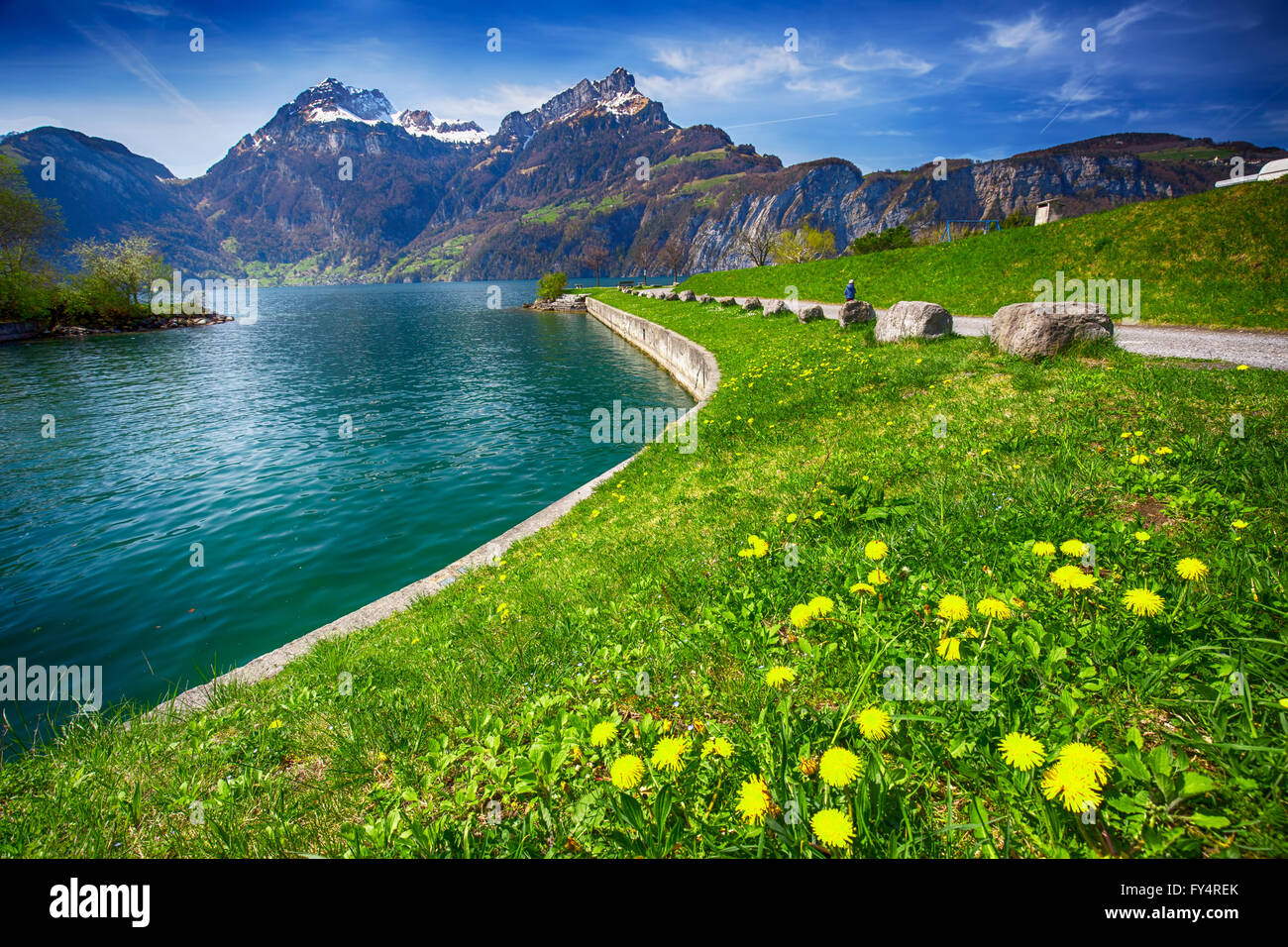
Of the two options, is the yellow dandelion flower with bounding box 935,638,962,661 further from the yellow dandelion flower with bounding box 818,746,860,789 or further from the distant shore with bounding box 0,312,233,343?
the distant shore with bounding box 0,312,233,343

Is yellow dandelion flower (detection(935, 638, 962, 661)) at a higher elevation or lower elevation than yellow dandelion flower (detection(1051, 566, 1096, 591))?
lower

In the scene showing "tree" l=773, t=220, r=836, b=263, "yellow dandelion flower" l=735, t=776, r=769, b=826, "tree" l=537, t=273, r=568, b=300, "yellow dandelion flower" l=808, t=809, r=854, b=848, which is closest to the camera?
"yellow dandelion flower" l=808, t=809, r=854, b=848

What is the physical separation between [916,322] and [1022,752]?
44.4 feet

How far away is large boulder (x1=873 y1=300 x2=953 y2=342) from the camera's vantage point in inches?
510

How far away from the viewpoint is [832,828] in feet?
5.56

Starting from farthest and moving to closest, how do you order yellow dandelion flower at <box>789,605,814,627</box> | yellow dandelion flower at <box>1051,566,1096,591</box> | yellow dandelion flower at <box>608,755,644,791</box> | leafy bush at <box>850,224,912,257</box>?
leafy bush at <box>850,224,912,257</box> → yellow dandelion flower at <box>789,605,814,627</box> → yellow dandelion flower at <box>1051,566,1096,591</box> → yellow dandelion flower at <box>608,755,644,791</box>

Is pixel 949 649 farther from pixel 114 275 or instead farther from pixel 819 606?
pixel 114 275

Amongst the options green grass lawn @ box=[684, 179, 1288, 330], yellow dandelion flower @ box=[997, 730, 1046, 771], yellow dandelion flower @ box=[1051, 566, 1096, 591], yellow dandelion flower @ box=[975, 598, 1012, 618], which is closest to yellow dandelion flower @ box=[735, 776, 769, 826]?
yellow dandelion flower @ box=[997, 730, 1046, 771]

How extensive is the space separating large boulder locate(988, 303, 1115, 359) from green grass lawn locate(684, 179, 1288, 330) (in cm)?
954

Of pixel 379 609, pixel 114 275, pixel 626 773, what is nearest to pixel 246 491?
pixel 379 609

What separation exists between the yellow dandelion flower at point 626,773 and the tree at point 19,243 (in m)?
83.3

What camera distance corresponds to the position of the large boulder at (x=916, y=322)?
12945 mm

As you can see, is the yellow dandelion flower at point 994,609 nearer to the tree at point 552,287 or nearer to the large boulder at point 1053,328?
the large boulder at point 1053,328
